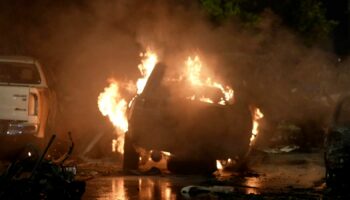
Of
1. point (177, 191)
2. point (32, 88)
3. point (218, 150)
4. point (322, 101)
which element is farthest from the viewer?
point (322, 101)

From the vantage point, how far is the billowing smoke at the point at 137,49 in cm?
1852

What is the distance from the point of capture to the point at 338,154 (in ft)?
34.7

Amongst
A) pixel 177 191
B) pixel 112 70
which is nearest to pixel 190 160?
pixel 177 191

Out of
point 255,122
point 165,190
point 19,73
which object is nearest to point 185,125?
point 255,122

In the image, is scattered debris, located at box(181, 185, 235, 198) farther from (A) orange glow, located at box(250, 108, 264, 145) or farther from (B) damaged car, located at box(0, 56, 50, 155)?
(B) damaged car, located at box(0, 56, 50, 155)

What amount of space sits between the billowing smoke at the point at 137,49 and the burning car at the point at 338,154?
23.2 ft

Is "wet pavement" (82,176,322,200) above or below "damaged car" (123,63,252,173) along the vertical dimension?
below

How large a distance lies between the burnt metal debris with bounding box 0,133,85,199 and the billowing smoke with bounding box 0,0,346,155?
8.28 meters

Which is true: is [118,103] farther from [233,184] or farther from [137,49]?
[137,49]

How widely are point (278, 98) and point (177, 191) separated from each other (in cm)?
1037

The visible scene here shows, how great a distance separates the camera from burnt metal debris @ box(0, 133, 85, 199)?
8.52m

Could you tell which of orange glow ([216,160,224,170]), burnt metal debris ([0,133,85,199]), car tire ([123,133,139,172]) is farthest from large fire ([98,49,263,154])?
burnt metal debris ([0,133,85,199])

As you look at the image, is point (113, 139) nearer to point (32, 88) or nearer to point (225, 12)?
point (32, 88)

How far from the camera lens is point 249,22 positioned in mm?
21438
